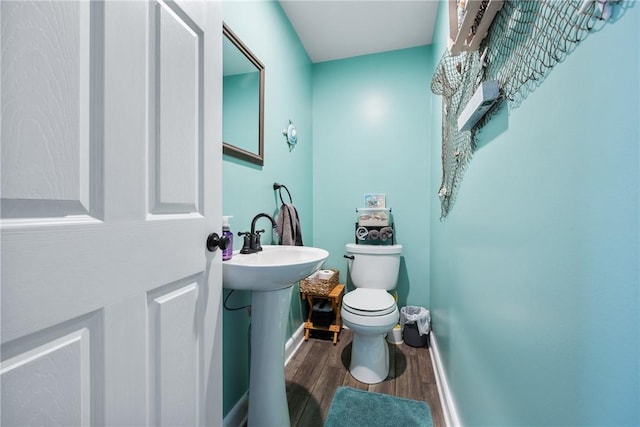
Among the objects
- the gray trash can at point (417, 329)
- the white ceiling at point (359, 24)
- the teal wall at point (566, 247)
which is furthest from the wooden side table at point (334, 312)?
the white ceiling at point (359, 24)

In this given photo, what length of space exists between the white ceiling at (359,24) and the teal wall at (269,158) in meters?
0.12

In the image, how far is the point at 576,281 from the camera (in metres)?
0.44

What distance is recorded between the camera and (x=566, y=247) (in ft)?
1.54

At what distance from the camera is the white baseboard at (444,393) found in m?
1.20

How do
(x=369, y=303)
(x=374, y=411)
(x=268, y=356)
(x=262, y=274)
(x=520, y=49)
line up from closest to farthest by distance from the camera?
(x=520, y=49), (x=262, y=274), (x=268, y=356), (x=374, y=411), (x=369, y=303)

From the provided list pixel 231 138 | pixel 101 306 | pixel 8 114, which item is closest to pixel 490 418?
pixel 101 306

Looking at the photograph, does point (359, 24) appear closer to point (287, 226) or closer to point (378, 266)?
point (287, 226)

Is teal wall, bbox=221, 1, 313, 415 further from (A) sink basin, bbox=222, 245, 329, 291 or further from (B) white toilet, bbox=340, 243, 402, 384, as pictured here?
(B) white toilet, bbox=340, 243, 402, 384

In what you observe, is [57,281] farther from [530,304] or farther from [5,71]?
[530,304]

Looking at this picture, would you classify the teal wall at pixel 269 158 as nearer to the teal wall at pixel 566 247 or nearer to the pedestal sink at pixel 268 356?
the pedestal sink at pixel 268 356

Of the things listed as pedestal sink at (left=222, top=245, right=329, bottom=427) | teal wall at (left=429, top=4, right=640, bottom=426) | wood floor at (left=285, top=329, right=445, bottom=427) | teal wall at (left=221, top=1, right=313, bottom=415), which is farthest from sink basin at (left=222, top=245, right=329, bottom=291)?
wood floor at (left=285, top=329, right=445, bottom=427)

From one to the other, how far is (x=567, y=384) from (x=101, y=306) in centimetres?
90

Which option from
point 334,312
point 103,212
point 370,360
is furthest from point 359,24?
point 370,360

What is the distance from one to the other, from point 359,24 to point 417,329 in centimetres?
240
